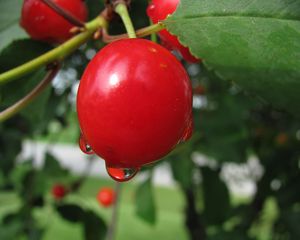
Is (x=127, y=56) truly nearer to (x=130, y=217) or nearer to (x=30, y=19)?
(x=30, y=19)

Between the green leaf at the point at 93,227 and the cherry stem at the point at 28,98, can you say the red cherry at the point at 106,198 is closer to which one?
the green leaf at the point at 93,227

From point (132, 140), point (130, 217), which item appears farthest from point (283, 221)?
point (130, 217)

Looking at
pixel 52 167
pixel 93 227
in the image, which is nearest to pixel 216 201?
pixel 93 227

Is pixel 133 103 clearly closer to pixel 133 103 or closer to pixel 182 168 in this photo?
pixel 133 103

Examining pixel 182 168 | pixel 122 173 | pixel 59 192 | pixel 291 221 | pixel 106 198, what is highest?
pixel 122 173

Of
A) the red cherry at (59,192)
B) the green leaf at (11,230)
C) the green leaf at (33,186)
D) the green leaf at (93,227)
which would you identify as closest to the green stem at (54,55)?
the green leaf at (93,227)
